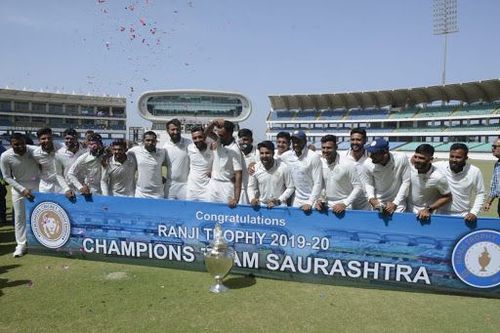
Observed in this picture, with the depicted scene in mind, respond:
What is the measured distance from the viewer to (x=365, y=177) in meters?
4.99

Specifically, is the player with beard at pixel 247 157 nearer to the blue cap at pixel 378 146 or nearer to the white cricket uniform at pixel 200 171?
the white cricket uniform at pixel 200 171

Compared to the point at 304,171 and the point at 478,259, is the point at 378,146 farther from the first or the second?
the point at 478,259

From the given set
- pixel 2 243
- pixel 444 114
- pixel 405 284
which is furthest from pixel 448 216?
pixel 444 114

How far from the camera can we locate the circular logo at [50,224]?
19.2ft

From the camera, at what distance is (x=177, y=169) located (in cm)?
610

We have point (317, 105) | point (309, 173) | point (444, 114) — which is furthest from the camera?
point (317, 105)

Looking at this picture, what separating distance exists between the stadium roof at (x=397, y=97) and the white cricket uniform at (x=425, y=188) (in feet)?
164

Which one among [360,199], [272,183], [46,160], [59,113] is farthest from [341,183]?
[59,113]

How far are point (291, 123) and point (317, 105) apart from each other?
17.7ft

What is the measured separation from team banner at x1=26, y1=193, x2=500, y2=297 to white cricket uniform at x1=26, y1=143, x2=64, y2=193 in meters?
0.27

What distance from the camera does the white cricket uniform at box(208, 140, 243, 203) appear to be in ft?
18.0

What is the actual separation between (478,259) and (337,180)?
1802 mm

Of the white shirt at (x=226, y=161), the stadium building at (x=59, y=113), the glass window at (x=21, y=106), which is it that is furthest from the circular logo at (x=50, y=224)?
the glass window at (x=21, y=106)

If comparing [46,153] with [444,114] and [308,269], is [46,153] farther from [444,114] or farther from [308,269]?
[444,114]
